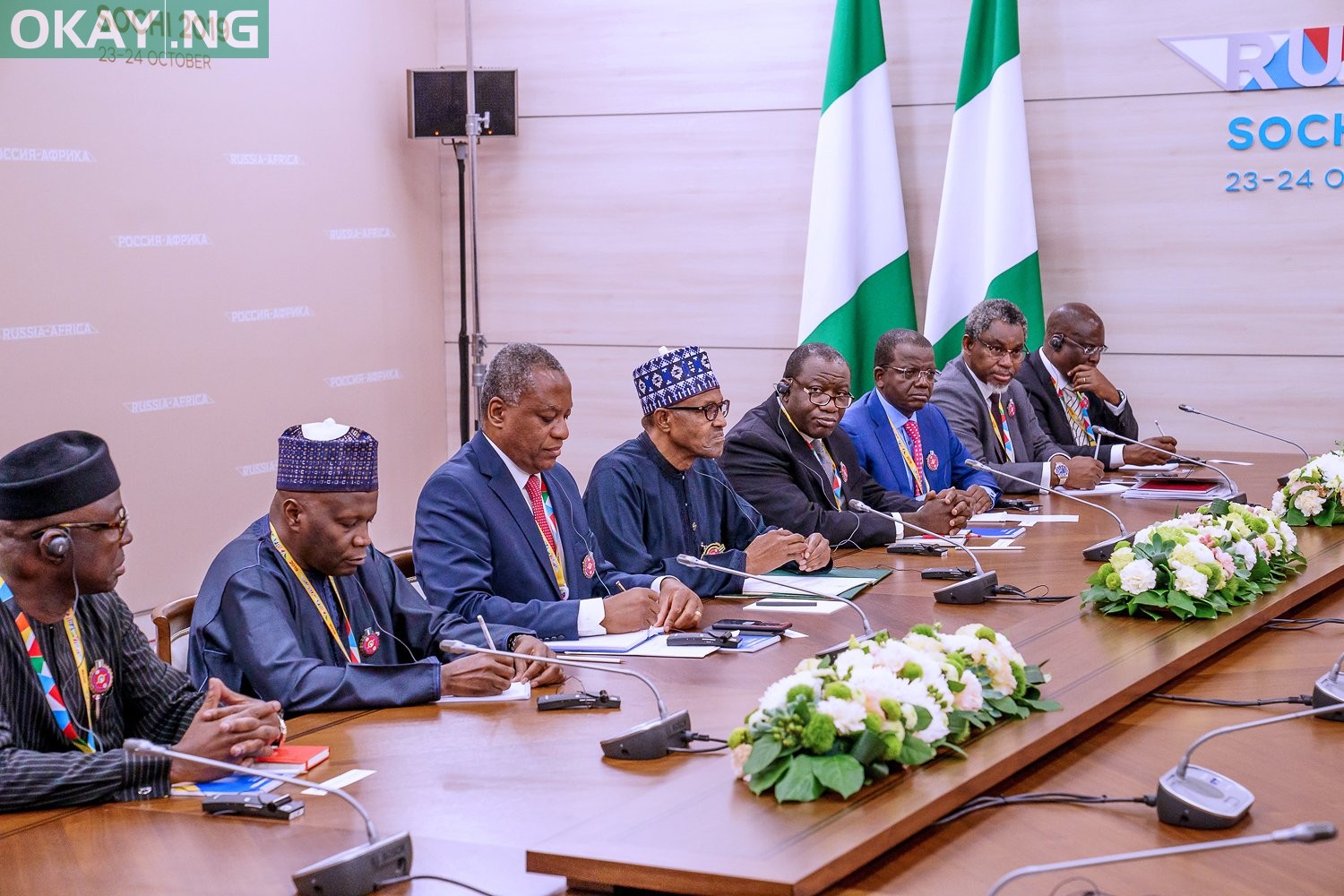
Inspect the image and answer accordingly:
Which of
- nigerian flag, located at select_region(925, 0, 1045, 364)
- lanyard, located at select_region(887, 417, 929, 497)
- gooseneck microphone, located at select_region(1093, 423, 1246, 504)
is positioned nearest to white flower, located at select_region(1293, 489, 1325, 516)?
gooseneck microphone, located at select_region(1093, 423, 1246, 504)

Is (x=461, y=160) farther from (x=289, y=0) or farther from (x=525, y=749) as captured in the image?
(x=525, y=749)

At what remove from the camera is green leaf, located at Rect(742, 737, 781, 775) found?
6.72 feet

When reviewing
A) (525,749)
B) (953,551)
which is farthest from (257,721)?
(953,551)

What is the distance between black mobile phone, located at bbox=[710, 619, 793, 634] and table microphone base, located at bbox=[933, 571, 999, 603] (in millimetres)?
418

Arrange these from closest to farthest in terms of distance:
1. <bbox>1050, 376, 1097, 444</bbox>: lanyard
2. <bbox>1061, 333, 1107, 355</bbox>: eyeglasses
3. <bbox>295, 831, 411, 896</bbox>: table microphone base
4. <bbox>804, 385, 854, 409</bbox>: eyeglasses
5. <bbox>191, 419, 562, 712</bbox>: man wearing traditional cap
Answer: <bbox>295, 831, 411, 896</bbox>: table microphone base, <bbox>191, 419, 562, 712</bbox>: man wearing traditional cap, <bbox>804, 385, 854, 409</bbox>: eyeglasses, <bbox>1061, 333, 1107, 355</bbox>: eyeglasses, <bbox>1050, 376, 1097, 444</bbox>: lanyard

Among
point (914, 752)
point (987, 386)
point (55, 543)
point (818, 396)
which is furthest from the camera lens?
point (987, 386)

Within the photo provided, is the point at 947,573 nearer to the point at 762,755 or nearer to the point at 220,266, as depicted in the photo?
the point at 762,755

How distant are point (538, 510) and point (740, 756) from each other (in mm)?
1552

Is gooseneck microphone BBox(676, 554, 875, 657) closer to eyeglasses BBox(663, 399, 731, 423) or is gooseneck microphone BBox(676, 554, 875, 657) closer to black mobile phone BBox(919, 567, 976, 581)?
black mobile phone BBox(919, 567, 976, 581)

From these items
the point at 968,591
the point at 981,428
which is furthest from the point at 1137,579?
the point at 981,428

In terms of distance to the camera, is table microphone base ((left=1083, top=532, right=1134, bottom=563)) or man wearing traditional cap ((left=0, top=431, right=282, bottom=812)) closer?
man wearing traditional cap ((left=0, top=431, right=282, bottom=812))

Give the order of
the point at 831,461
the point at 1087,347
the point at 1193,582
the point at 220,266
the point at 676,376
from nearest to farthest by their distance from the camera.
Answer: the point at 1193,582
the point at 676,376
the point at 831,461
the point at 1087,347
the point at 220,266

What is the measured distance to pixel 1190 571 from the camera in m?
3.20

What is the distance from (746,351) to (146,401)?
279 centimetres
